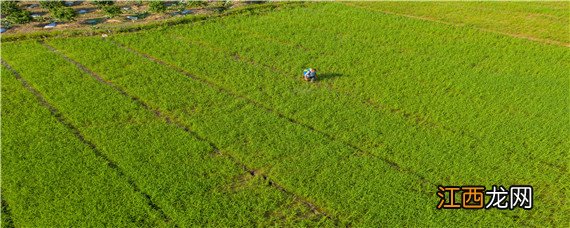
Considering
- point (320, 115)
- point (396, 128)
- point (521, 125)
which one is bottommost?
point (521, 125)

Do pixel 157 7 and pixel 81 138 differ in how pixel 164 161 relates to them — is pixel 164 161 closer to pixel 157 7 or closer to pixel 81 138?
pixel 81 138

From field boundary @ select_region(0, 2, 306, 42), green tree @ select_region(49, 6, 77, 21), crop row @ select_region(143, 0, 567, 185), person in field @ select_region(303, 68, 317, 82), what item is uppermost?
green tree @ select_region(49, 6, 77, 21)

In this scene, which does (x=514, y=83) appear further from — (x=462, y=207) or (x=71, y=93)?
(x=71, y=93)

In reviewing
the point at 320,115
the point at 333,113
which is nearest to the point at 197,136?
the point at 320,115

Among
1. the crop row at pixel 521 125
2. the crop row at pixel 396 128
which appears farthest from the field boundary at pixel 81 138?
the crop row at pixel 521 125

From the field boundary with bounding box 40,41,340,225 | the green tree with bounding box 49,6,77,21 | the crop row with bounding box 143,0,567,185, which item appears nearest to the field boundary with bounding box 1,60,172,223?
the field boundary with bounding box 40,41,340,225

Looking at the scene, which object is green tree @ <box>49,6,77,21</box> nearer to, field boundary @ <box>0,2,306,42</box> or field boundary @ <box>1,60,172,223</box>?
field boundary @ <box>0,2,306,42</box>

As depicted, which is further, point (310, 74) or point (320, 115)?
point (310, 74)

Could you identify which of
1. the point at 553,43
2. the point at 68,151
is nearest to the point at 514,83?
the point at 553,43
